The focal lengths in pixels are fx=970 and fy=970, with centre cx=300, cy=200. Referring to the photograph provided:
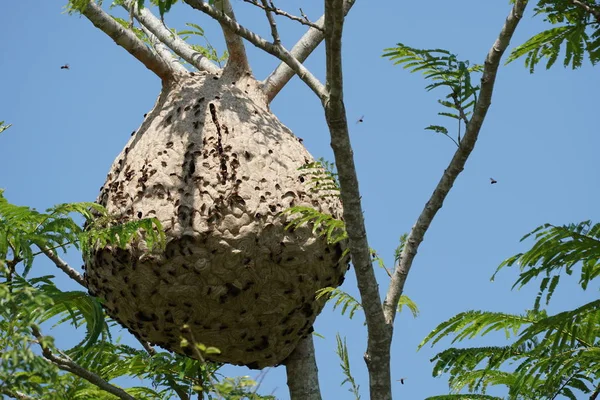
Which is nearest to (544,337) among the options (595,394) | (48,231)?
(595,394)

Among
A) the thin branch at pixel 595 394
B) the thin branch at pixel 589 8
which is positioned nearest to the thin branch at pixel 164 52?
the thin branch at pixel 589 8

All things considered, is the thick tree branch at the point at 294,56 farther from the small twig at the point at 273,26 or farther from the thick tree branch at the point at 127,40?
the small twig at the point at 273,26

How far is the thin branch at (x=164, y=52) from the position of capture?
678cm

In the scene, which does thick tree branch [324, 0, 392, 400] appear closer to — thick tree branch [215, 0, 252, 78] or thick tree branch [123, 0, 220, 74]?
thick tree branch [215, 0, 252, 78]

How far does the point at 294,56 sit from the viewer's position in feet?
23.0

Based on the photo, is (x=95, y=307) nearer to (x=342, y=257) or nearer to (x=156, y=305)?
(x=156, y=305)

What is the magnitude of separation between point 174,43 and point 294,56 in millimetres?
1150

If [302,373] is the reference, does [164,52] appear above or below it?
above

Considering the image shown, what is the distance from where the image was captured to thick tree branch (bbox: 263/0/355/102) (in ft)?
22.5

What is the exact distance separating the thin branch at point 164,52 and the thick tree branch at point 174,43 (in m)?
0.05

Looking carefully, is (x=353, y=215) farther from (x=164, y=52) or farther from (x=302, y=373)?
(x=164, y=52)

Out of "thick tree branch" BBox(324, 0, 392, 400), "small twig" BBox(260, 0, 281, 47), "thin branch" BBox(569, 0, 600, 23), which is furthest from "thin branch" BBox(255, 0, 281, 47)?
"thin branch" BBox(569, 0, 600, 23)

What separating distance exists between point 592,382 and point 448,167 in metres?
1.43

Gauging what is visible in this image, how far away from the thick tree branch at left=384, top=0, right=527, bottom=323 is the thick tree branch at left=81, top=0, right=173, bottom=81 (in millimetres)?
2107
